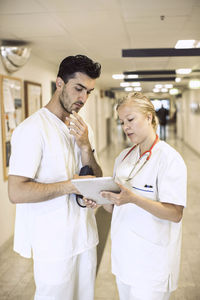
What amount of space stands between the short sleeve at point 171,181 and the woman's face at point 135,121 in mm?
222

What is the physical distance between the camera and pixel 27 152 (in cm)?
164

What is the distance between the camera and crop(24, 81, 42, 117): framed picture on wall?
14.5 feet

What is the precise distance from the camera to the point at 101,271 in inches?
127

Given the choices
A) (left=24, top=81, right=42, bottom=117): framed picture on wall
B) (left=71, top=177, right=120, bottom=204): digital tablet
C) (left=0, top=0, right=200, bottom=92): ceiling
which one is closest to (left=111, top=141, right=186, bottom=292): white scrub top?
(left=71, top=177, right=120, bottom=204): digital tablet

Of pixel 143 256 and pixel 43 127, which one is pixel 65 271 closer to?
pixel 143 256

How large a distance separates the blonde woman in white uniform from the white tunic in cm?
25

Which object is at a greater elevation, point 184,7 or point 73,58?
point 184,7

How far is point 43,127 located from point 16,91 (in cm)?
A: 251

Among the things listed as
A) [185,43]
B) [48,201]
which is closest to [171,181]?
[48,201]

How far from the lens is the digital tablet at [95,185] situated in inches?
54.0

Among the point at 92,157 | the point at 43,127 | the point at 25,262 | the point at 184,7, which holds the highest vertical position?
the point at 184,7

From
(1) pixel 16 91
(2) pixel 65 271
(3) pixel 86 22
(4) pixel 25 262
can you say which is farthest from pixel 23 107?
(2) pixel 65 271

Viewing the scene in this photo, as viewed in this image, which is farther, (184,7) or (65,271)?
(184,7)

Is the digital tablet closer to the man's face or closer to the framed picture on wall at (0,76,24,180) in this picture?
the man's face
